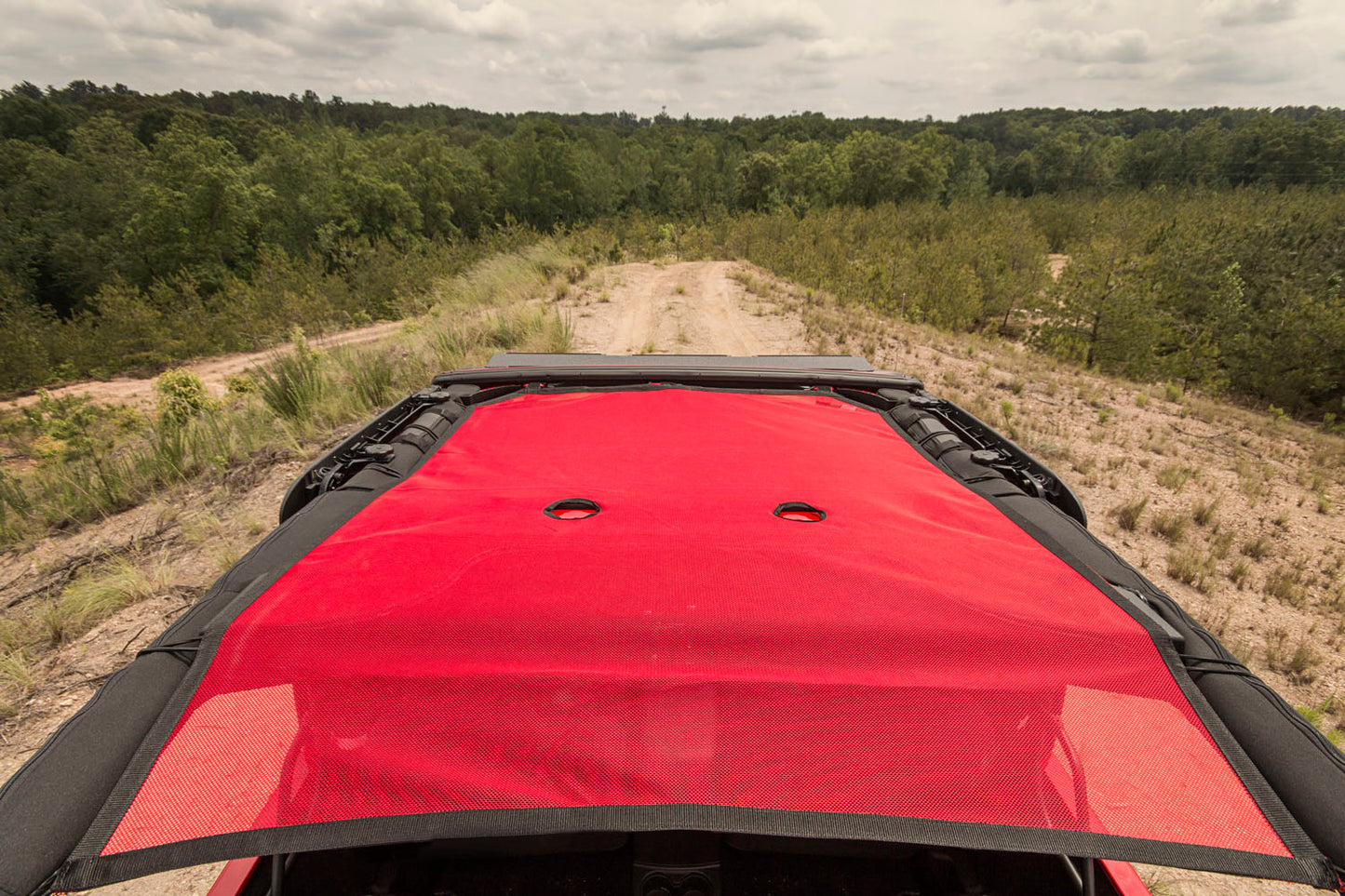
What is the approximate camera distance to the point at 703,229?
98.0 feet

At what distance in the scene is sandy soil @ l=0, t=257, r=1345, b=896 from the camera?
3.16m

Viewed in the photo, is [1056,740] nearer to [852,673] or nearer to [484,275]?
[852,673]

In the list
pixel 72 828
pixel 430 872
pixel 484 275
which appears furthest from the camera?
pixel 484 275

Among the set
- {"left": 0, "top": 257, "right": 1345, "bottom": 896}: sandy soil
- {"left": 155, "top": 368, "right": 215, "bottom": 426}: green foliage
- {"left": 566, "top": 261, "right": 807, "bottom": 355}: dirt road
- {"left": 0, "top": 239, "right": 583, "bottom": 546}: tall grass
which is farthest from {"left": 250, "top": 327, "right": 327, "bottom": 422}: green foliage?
{"left": 566, "top": 261, "right": 807, "bottom": 355}: dirt road

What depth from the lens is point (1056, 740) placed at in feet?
3.55

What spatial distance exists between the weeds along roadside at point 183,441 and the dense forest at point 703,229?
7.97 metres

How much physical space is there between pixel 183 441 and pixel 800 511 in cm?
647

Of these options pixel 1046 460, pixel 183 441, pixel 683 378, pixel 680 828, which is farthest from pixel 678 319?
pixel 680 828

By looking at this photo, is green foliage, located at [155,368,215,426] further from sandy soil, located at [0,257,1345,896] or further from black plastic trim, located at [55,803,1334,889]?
black plastic trim, located at [55,803,1334,889]

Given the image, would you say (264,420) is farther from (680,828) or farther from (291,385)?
(680,828)

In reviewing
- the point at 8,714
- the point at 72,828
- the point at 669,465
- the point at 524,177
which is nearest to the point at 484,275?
the point at 8,714

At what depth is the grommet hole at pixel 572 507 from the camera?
5.65ft

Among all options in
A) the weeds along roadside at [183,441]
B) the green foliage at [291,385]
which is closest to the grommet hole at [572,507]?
the weeds along roadside at [183,441]

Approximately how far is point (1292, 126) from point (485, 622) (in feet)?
265
